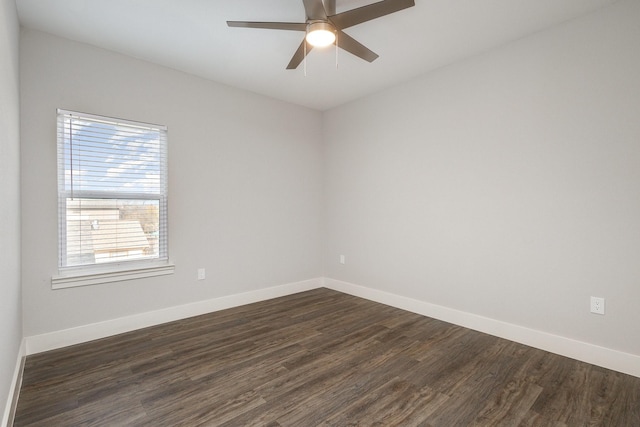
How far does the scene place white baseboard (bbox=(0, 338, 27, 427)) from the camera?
5.26ft

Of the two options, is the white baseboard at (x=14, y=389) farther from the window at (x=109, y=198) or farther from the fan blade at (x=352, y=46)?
the fan blade at (x=352, y=46)

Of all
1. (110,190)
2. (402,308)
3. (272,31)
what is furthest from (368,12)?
(402,308)

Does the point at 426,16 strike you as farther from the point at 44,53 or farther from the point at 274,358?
the point at 44,53

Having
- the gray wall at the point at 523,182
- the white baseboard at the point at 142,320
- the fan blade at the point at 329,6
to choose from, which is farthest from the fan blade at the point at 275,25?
the white baseboard at the point at 142,320

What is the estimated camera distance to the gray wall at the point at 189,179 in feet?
8.22

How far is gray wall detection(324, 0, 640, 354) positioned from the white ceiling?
0.86ft

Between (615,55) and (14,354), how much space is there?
451cm

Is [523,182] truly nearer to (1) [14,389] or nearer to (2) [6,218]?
(2) [6,218]

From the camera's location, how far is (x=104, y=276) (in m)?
2.79

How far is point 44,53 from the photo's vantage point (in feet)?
8.28

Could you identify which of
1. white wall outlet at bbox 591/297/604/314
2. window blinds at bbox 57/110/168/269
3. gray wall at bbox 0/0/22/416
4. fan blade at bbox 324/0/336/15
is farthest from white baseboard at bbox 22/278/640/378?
fan blade at bbox 324/0/336/15

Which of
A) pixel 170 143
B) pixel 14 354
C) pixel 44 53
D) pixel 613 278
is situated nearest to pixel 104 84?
pixel 44 53

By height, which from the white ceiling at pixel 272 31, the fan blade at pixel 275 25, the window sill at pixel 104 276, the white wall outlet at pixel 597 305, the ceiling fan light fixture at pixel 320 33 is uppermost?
the white ceiling at pixel 272 31

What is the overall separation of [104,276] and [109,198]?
2.29ft
